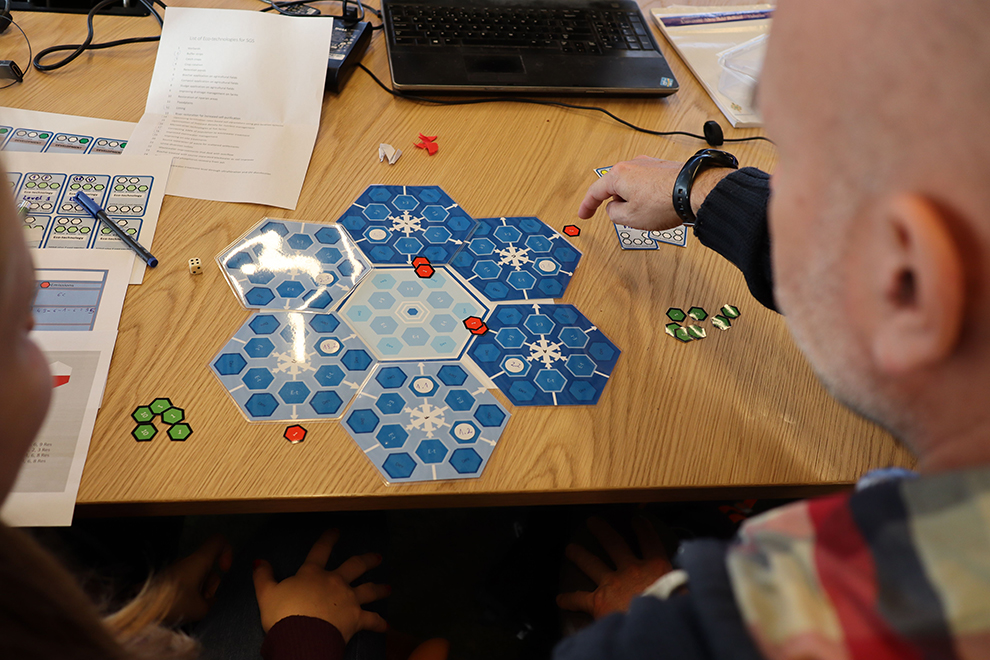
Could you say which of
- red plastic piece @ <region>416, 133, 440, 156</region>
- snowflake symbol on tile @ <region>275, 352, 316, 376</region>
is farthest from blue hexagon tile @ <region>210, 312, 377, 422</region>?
red plastic piece @ <region>416, 133, 440, 156</region>

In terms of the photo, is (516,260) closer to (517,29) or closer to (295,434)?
(295,434)

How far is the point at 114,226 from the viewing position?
83cm

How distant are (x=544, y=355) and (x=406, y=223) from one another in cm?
28

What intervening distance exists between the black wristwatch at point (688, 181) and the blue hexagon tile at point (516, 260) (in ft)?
0.50

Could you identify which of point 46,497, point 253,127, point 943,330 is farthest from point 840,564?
point 253,127

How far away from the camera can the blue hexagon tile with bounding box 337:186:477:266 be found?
2.89 feet

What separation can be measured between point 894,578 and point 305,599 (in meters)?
0.69

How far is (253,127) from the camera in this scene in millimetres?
1007

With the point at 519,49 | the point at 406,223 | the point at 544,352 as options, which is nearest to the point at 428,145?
the point at 406,223

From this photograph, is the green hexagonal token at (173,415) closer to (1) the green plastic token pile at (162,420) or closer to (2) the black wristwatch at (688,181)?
(1) the green plastic token pile at (162,420)

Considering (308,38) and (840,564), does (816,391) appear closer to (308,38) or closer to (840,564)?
(840,564)

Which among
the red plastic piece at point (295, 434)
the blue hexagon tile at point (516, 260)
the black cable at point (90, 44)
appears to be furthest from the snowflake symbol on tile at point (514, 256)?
the black cable at point (90, 44)

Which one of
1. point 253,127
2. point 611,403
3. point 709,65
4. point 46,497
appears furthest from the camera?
point 709,65

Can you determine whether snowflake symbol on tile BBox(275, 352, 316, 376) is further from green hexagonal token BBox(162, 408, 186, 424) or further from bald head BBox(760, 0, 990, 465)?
bald head BBox(760, 0, 990, 465)
